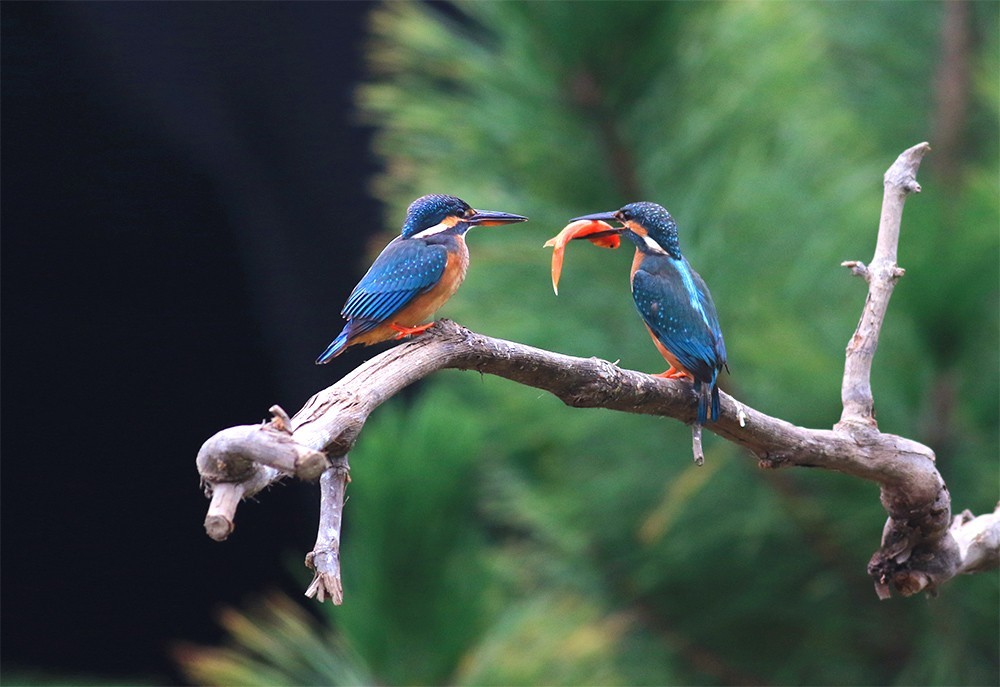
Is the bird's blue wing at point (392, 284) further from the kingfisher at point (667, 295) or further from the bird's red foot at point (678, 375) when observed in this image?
the bird's red foot at point (678, 375)

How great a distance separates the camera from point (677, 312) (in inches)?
44.1

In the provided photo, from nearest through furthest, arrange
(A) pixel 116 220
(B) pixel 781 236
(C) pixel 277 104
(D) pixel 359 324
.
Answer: (D) pixel 359 324 < (B) pixel 781 236 < (A) pixel 116 220 < (C) pixel 277 104

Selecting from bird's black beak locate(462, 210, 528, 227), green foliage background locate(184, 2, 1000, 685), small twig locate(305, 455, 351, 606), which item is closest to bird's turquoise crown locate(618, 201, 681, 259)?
bird's black beak locate(462, 210, 528, 227)

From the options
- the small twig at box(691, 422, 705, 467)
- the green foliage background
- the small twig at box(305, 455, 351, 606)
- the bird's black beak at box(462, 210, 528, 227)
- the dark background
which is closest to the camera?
the small twig at box(305, 455, 351, 606)

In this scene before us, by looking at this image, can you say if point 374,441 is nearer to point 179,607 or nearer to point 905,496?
point 905,496

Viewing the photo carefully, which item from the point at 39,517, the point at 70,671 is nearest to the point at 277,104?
the point at 39,517

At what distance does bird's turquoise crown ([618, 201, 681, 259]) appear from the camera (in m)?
1.16

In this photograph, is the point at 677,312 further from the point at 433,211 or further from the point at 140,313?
the point at 140,313

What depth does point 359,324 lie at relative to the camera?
1.04m

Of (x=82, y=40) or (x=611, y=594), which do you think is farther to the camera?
(x=82, y=40)

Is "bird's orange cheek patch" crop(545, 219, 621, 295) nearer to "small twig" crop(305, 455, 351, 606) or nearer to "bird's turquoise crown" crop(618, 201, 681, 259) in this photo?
"bird's turquoise crown" crop(618, 201, 681, 259)

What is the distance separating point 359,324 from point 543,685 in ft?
2.68

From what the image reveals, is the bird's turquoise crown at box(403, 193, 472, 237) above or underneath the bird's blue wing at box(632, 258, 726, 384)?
above

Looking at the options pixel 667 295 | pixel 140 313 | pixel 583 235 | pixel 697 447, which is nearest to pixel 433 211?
pixel 583 235
